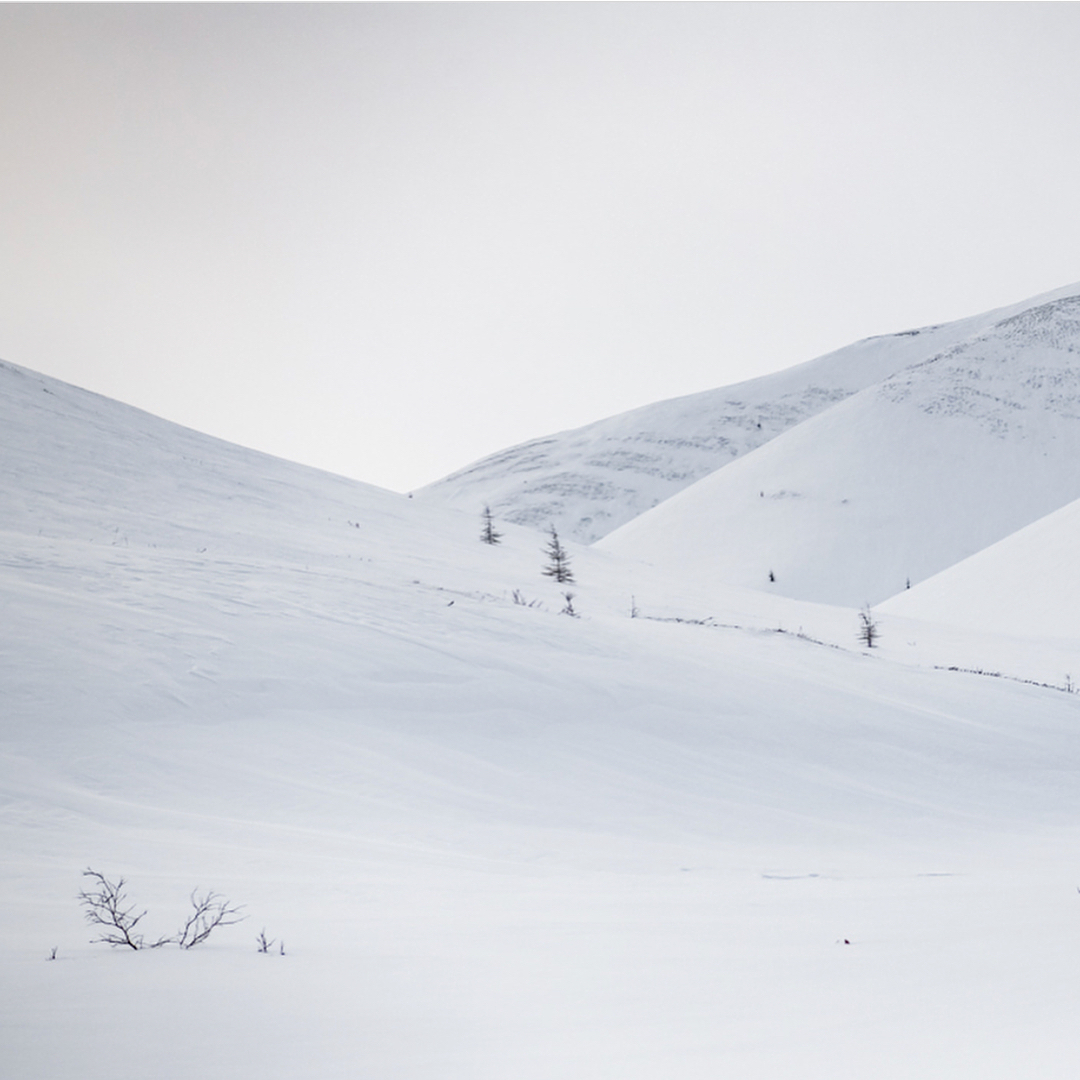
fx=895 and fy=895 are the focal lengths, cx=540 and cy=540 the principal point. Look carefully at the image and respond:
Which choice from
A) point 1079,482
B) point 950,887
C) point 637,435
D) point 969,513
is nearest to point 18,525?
point 950,887

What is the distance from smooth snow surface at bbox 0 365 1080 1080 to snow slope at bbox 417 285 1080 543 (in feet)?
279

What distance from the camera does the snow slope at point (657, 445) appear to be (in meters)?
105

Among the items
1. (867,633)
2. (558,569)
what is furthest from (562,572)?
(867,633)

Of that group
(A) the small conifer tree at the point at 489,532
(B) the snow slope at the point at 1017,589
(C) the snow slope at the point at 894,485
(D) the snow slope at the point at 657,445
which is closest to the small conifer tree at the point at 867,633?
(B) the snow slope at the point at 1017,589

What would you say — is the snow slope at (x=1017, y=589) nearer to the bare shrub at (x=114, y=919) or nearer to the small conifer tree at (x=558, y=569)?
the small conifer tree at (x=558, y=569)

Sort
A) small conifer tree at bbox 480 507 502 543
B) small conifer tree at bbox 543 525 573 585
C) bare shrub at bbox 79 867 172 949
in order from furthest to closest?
small conifer tree at bbox 480 507 502 543 < small conifer tree at bbox 543 525 573 585 < bare shrub at bbox 79 867 172 949

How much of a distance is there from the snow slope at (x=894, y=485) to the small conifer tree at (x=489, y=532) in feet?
76.2

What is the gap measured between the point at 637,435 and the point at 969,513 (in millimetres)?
67530

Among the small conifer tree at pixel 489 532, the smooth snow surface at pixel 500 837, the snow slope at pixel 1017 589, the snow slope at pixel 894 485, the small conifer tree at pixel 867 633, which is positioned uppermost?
the snow slope at pixel 894 485

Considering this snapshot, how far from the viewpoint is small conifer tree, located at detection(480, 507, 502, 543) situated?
2808 cm

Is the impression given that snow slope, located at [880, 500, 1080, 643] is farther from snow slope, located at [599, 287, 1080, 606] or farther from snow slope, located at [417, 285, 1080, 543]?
snow slope, located at [417, 285, 1080, 543]

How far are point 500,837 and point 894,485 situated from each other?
6257 centimetres

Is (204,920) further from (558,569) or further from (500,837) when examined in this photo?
(558,569)

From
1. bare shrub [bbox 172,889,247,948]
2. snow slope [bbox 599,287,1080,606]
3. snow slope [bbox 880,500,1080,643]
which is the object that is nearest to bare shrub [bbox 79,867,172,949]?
bare shrub [bbox 172,889,247,948]
